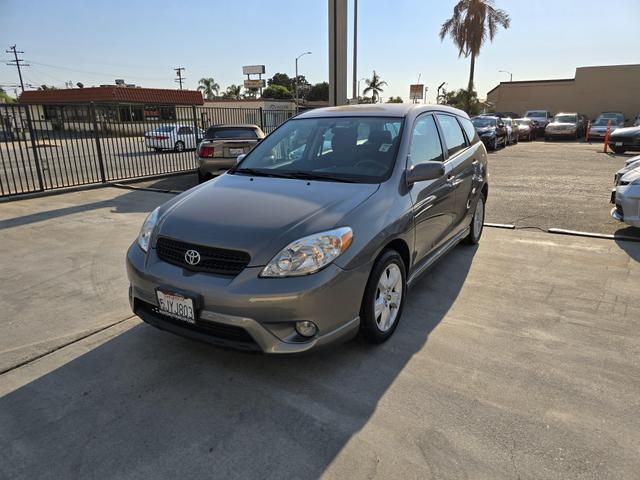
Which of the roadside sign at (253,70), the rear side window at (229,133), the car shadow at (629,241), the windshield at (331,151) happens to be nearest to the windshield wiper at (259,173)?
the windshield at (331,151)

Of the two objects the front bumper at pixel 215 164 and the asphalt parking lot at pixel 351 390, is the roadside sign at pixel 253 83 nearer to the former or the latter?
the front bumper at pixel 215 164

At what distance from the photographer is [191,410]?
8.51ft

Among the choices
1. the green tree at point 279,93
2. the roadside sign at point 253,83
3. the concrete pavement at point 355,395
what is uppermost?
the roadside sign at point 253,83

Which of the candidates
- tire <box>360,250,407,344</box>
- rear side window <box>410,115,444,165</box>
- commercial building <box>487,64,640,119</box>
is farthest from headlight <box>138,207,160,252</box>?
commercial building <box>487,64,640,119</box>

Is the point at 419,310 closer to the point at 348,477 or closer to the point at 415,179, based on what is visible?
the point at 415,179

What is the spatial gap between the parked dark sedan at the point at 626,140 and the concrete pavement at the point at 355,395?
47.6 feet

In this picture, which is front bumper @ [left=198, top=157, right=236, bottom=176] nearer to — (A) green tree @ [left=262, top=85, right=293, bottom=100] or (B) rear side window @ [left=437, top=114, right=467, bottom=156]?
(B) rear side window @ [left=437, top=114, right=467, bottom=156]

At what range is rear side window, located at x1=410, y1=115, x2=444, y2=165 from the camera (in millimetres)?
3773

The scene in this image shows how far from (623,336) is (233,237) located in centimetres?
305

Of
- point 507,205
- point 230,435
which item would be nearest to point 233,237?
point 230,435

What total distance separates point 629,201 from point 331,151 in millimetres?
4153

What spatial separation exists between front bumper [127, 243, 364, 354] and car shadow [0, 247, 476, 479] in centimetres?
24

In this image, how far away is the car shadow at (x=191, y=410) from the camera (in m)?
2.21

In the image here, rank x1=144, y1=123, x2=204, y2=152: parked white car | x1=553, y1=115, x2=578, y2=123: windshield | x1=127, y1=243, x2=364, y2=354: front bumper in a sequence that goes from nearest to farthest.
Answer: x1=127, y1=243, x2=364, y2=354: front bumper, x1=144, y1=123, x2=204, y2=152: parked white car, x1=553, y1=115, x2=578, y2=123: windshield
